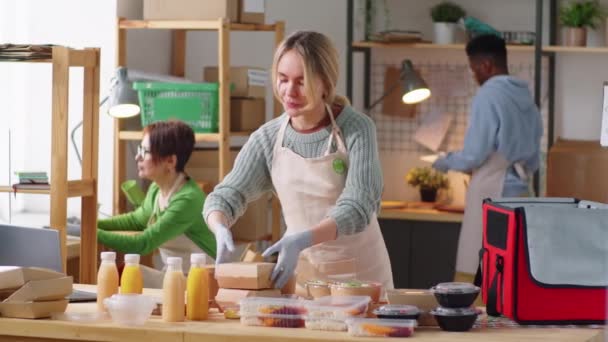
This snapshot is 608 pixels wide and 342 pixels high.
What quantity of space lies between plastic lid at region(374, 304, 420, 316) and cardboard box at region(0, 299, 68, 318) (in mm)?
860

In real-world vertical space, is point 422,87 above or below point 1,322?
above

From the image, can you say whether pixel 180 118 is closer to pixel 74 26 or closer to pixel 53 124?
pixel 74 26

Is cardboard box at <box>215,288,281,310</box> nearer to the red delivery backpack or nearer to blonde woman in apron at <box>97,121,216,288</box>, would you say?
the red delivery backpack

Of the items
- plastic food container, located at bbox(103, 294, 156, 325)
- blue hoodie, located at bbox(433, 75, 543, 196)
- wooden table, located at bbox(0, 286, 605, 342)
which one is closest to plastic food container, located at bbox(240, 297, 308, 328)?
wooden table, located at bbox(0, 286, 605, 342)

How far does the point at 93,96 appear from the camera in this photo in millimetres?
4363

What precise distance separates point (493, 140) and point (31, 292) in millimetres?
3008

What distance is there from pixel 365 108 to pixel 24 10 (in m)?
2.02

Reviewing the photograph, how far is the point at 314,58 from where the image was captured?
3.78 meters

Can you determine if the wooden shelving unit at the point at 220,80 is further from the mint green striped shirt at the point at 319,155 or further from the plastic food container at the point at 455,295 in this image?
the plastic food container at the point at 455,295

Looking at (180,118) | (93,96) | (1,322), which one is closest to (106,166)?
(180,118)

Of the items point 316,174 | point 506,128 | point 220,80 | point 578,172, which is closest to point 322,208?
point 316,174

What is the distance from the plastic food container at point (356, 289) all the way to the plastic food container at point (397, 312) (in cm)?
15

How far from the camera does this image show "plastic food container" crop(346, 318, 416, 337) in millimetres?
3029

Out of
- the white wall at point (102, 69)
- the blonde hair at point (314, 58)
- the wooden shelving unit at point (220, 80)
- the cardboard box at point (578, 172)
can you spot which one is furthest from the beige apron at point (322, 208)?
the cardboard box at point (578, 172)
